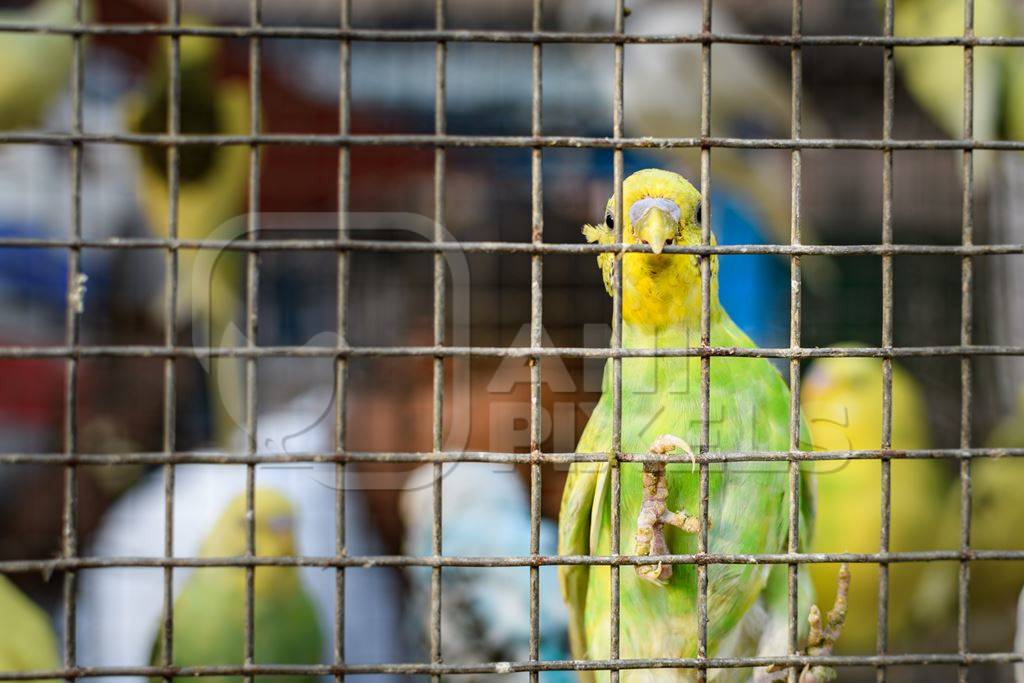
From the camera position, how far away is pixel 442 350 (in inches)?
52.1

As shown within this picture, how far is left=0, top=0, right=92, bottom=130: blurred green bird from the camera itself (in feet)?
8.75

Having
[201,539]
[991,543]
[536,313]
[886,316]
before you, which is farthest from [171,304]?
[991,543]

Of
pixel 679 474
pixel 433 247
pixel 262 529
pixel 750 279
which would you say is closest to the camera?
pixel 433 247

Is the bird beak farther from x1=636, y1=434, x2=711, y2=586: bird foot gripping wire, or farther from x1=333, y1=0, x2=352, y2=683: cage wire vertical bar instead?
x1=333, y1=0, x2=352, y2=683: cage wire vertical bar

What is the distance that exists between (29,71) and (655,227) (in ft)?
6.59

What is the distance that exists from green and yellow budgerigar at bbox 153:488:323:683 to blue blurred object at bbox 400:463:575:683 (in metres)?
0.42

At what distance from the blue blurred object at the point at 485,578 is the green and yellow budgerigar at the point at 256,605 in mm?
424

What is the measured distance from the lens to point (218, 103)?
3.10 metres

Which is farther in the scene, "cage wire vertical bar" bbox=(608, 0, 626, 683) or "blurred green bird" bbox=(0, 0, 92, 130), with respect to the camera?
"blurred green bird" bbox=(0, 0, 92, 130)

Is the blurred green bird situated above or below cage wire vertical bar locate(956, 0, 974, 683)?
above

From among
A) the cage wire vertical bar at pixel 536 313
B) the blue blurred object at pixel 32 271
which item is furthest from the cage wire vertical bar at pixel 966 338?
the blue blurred object at pixel 32 271

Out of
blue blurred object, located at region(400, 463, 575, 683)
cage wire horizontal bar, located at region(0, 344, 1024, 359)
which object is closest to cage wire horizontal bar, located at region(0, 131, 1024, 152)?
cage wire horizontal bar, located at region(0, 344, 1024, 359)

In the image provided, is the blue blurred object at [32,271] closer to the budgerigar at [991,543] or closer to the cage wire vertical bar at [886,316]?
the cage wire vertical bar at [886,316]

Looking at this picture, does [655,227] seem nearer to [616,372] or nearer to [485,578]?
[616,372]
